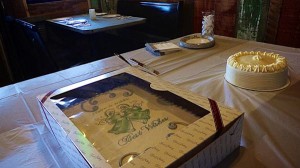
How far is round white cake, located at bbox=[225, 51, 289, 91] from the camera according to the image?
76 centimetres

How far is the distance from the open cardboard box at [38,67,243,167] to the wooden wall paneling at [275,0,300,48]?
1.67m

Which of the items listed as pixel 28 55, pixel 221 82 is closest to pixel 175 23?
pixel 28 55

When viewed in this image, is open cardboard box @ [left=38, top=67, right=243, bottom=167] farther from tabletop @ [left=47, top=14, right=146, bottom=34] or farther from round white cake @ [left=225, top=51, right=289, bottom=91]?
tabletop @ [left=47, top=14, right=146, bottom=34]

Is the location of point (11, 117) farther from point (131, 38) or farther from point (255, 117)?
point (131, 38)

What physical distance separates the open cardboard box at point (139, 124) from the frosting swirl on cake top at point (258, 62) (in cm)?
32

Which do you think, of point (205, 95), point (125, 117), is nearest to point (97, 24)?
point (205, 95)

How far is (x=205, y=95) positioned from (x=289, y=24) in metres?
1.53

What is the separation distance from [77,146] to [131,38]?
2.64m

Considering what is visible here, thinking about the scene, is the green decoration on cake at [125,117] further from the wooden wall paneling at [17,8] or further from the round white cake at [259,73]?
the wooden wall paneling at [17,8]

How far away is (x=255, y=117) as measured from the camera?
648mm

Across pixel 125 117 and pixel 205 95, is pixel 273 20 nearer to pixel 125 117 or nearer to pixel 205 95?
pixel 205 95

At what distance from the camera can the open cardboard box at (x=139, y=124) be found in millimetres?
404

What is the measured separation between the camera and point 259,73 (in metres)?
0.76

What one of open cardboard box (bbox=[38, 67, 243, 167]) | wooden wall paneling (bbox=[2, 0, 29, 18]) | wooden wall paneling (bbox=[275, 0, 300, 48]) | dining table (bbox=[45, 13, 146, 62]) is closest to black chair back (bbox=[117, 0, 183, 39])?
dining table (bbox=[45, 13, 146, 62])
